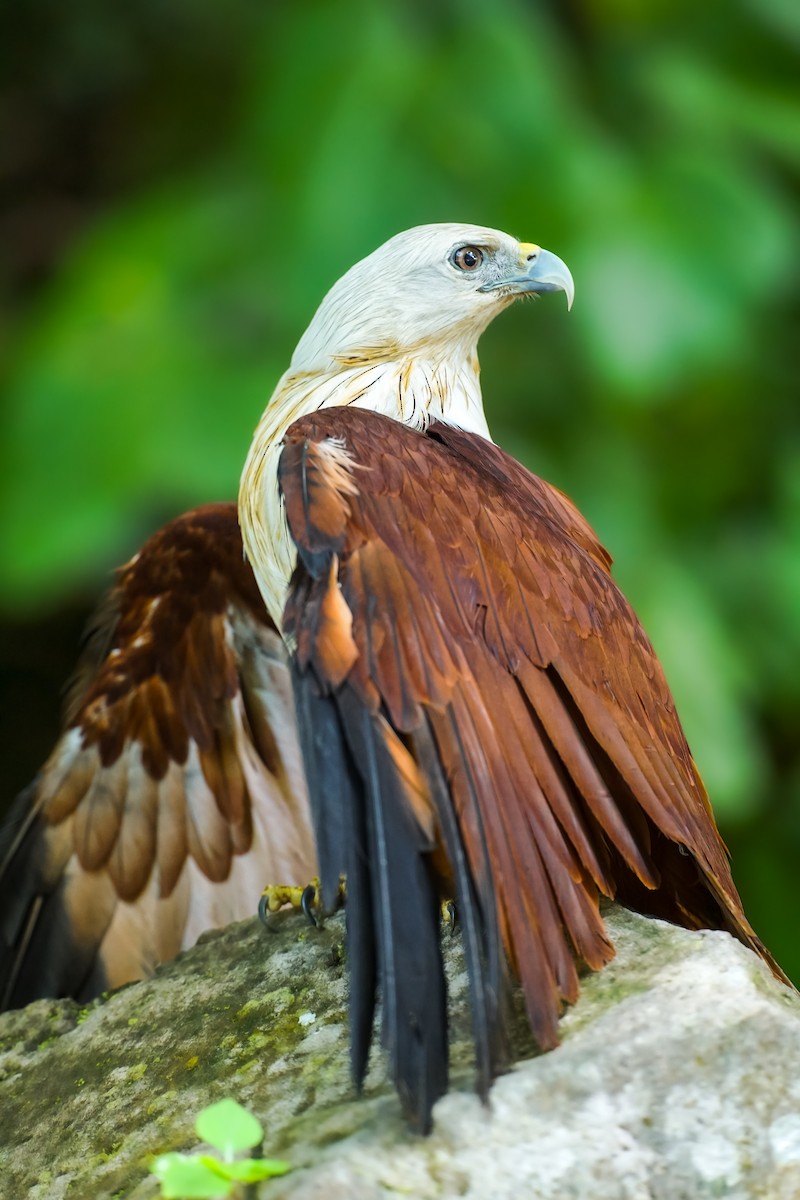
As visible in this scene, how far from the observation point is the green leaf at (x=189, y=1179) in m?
1.53

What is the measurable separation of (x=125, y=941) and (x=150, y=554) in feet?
3.19

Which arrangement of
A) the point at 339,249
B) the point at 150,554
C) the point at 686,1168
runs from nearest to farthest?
the point at 686,1168
the point at 150,554
the point at 339,249

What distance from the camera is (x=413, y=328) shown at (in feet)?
9.61

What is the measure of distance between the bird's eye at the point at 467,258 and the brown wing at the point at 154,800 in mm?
865

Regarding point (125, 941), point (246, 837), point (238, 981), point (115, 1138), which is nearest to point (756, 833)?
point (246, 837)

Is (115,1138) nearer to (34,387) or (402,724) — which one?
(402,724)

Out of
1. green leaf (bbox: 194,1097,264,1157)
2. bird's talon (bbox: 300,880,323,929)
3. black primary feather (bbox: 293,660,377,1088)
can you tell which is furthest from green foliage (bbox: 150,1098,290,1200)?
bird's talon (bbox: 300,880,323,929)

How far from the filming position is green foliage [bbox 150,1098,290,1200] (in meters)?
1.54

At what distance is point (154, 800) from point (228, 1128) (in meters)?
1.98

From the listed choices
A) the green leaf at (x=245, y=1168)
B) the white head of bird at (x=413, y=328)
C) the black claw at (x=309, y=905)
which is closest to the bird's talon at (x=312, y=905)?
the black claw at (x=309, y=905)

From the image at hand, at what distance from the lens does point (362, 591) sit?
79.2 inches

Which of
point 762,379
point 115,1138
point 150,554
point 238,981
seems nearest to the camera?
point 115,1138

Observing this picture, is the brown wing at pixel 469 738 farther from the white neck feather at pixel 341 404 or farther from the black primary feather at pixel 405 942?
the white neck feather at pixel 341 404

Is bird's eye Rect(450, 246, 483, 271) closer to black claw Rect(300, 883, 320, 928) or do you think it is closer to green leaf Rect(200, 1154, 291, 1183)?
black claw Rect(300, 883, 320, 928)
